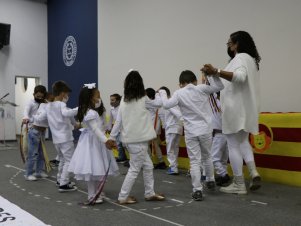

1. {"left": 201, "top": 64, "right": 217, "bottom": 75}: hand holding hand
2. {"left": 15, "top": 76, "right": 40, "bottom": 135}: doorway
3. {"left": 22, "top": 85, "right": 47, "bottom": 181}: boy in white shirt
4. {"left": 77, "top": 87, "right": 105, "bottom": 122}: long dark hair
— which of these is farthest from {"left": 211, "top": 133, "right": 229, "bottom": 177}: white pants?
{"left": 15, "top": 76, "right": 40, "bottom": 135}: doorway

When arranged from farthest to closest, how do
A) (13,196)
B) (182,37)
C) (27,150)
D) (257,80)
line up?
(182,37) → (27,150) → (13,196) → (257,80)

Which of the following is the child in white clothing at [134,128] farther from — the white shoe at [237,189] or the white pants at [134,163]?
the white shoe at [237,189]

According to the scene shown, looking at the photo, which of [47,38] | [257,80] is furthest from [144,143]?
[47,38]

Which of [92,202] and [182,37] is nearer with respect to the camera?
[92,202]

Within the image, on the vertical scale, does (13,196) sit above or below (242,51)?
below

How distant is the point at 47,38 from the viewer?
36.4 feet

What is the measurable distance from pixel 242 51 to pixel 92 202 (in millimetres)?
2048

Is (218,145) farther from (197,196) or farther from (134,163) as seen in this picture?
(134,163)

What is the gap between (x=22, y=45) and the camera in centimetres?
1062

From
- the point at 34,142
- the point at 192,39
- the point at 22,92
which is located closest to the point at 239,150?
the point at 34,142

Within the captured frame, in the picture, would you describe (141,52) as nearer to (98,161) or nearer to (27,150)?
(27,150)

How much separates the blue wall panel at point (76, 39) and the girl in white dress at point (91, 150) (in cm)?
564

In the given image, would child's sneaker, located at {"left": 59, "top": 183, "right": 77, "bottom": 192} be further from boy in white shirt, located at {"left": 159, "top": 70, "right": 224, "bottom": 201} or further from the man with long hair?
the man with long hair

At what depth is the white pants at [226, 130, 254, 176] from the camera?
352cm
